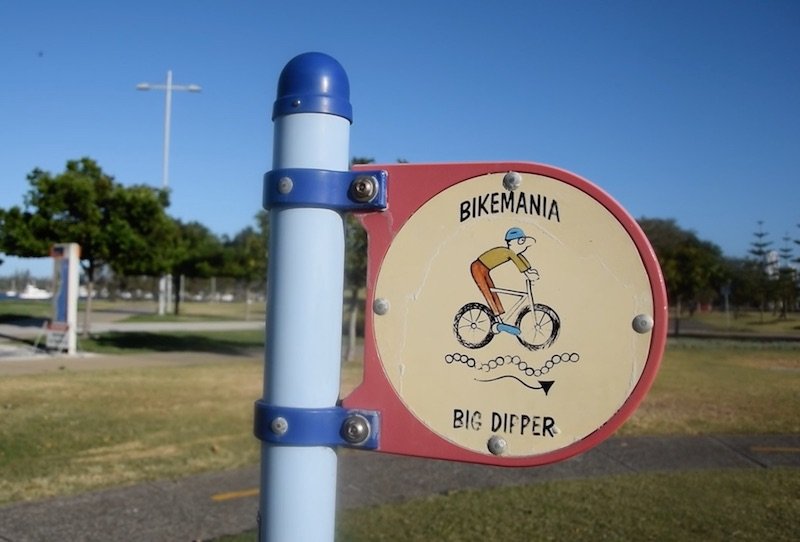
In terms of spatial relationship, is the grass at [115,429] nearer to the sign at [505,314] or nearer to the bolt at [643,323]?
the sign at [505,314]

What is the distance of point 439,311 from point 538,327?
0.19 m

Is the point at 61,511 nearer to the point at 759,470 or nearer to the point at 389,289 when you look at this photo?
the point at 389,289

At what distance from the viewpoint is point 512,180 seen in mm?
1518

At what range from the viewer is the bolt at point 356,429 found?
59.6 inches

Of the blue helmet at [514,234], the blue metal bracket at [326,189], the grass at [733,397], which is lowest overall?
the grass at [733,397]

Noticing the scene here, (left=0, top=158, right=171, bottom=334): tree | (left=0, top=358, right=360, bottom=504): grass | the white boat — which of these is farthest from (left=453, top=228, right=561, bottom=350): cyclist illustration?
the white boat

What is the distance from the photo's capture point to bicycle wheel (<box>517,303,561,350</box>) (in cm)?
144

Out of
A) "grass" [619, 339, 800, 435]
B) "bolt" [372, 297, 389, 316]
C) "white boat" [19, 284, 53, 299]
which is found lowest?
"grass" [619, 339, 800, 435]

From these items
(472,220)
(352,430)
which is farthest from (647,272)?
(352,430)

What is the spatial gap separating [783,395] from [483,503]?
376cm

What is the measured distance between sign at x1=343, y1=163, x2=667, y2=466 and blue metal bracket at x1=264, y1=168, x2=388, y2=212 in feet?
0.13

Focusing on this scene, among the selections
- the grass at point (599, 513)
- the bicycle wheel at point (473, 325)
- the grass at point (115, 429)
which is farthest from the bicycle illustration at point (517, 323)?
the grass at point (115, 429)

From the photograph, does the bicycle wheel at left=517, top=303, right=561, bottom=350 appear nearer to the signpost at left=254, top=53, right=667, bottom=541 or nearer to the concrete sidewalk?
the signpost at left=254, top=53, right=667, bottom=541

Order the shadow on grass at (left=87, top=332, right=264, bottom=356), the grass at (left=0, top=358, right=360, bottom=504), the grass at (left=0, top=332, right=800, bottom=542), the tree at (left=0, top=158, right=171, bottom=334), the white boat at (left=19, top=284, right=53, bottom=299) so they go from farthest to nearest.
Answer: the white boat at (left=19, top=284, right=53, bottom=299), the tree at (left=0, top=158, right=171, bottom=334), the shadow on grass at (left=87, top=332, right=264, bottom=356), the grass at (left=0, top=358, right=360, bottom=504), the grass at (left=0, top=332, right=800, bottom=542)
